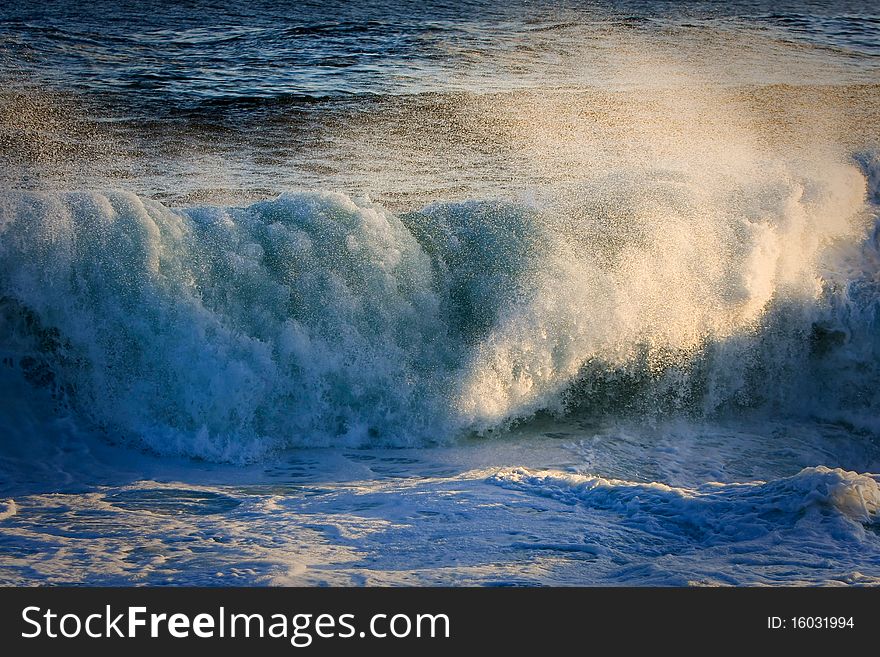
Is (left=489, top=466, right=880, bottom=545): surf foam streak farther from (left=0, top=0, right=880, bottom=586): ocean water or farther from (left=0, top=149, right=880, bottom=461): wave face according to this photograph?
(left=0, top=149, right=880, bottom=461): wave face

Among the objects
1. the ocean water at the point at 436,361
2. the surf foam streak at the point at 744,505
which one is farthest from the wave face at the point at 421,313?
the surf foam streak at the point at 744,505

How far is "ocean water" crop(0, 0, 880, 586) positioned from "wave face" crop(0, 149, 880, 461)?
2 centimetres

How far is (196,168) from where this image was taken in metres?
9.35

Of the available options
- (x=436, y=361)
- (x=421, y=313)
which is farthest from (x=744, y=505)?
(x=421, y=313)

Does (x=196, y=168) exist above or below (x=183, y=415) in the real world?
above

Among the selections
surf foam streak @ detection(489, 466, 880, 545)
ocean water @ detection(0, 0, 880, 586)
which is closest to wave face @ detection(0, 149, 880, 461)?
ocean water @ detection(0, 0, 880, 586)

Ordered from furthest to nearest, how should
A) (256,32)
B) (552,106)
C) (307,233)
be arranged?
(256,32), (552,106), (307,233)

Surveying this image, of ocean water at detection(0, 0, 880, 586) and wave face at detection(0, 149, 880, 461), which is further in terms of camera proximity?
wave face at detection(0, 149, 880, 461)

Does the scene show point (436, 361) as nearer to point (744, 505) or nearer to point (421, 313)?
point (421, 313)

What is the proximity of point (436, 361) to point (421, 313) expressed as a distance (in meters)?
0.37

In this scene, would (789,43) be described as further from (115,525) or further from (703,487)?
(115,525)

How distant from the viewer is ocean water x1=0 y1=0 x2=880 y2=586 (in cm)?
426
